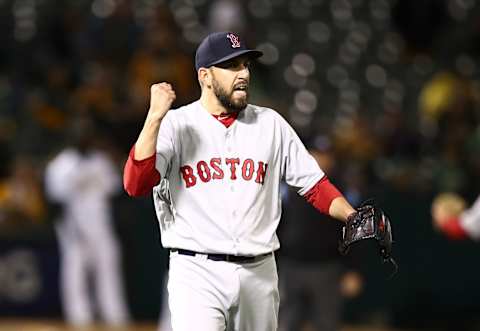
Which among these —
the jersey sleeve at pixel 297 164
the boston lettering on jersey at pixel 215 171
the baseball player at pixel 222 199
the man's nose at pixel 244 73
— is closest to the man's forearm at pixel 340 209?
the baseball player at pixel 222 199

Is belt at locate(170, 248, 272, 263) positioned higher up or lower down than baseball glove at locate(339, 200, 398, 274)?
lower down

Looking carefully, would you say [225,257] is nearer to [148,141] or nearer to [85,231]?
[148,141]

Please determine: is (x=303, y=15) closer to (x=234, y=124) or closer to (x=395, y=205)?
(x=395, y=205)

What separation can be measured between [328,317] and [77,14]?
7.23m

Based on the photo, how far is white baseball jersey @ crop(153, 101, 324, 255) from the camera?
6.00 m

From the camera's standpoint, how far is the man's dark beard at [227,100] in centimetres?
605

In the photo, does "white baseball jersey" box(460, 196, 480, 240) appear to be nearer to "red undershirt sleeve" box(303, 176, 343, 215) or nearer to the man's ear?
"red undershirt sleeve" box(303, 176, 343, 215)

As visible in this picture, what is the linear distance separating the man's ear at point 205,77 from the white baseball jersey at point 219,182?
15 cm

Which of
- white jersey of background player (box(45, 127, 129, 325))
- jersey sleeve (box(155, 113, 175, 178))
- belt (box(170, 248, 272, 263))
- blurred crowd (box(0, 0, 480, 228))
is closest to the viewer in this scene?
jersey sleeve (box(155, 113, 175, 178))

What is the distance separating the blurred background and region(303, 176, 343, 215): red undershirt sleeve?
5.71 metres

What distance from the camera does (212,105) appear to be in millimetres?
6199

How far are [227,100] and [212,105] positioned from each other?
15cm

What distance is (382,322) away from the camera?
42.7 ft

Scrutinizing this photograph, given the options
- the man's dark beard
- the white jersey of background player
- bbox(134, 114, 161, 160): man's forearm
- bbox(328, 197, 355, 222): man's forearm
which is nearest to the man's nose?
the man's dark beard
